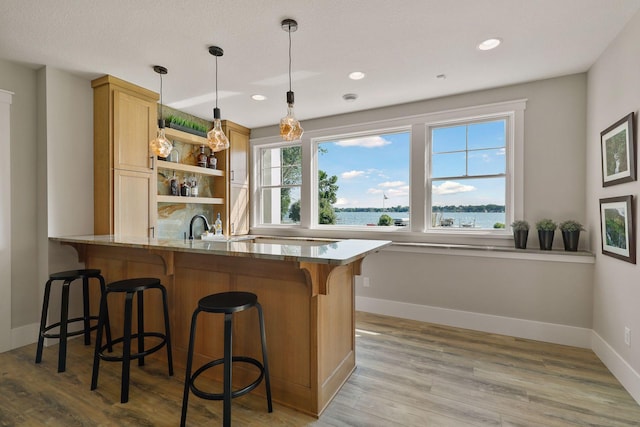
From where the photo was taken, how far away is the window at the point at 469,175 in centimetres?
350

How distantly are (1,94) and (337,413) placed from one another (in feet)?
12.6

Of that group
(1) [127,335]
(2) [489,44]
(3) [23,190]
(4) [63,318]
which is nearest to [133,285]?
(1) [127,335]

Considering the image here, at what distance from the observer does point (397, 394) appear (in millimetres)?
2180

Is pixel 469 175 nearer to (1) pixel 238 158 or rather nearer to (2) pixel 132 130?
(1) pixel 238 158

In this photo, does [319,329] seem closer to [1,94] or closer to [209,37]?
[209,37]

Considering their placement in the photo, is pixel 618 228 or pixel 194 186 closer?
pixel 618 228

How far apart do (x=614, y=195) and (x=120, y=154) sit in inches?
177

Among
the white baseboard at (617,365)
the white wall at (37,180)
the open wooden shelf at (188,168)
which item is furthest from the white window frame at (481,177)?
the white wall at (37,180)

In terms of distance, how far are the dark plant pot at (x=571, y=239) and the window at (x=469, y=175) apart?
1.93 ft

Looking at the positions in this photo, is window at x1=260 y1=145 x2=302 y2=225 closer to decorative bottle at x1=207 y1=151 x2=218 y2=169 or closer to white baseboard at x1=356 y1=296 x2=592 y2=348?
decorative bottle at x1=207 y1=151 x2=218 y2=169

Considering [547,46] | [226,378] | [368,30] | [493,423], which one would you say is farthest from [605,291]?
[226,378]

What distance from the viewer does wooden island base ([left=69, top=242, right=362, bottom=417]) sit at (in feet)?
6.50

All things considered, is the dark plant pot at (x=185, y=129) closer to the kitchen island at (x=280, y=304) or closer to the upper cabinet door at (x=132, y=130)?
the upper cabinet door at (x=132, y=130)

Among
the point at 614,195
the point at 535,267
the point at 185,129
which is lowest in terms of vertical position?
the point at 535,267
